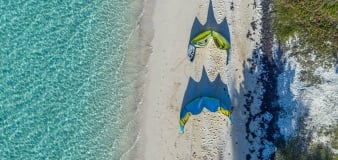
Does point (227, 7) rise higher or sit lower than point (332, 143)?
higher

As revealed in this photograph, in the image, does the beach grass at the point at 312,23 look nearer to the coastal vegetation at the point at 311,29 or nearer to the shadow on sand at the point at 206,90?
the coastal vegetation at the point at 311,29

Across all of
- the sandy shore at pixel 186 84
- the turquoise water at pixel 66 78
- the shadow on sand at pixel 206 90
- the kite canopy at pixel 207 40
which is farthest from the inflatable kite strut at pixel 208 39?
the turquoise water at pixel 66 78

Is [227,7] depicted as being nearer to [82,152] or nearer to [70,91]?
[70,91]

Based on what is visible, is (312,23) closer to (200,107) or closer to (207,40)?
(207,40)

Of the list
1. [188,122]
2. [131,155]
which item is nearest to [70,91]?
[131,155]

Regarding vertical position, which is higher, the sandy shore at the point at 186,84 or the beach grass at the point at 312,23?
the beach grass at the point at 312,23

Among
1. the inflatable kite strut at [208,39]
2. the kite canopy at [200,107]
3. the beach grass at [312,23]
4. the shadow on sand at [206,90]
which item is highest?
the beach grass at [312,23]
